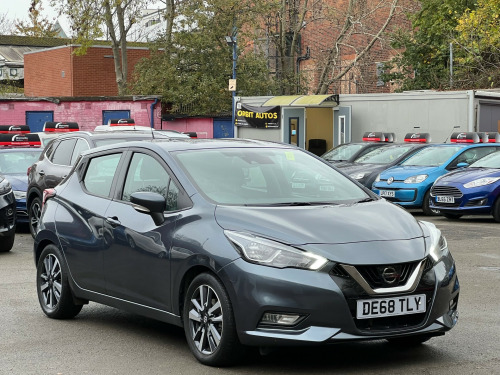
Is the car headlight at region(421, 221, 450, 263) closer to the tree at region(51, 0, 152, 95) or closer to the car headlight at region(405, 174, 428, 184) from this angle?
the car headlight at region(405, 174, 428, 184)

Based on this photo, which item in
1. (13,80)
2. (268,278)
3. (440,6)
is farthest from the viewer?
(13,80)

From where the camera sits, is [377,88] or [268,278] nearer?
[268,278]

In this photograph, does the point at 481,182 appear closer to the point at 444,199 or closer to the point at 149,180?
the point at 444,199

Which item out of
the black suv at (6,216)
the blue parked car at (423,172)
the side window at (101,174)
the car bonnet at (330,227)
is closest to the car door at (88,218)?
the side window at (101,174)

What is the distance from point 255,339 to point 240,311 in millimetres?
190

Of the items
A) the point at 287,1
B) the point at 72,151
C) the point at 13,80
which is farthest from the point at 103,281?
the point at 13,80

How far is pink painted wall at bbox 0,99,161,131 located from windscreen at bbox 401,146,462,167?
75.4ft

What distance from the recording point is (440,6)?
41438 millimetres

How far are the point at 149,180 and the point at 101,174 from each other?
822 millimetres

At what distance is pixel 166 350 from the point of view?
6957mm

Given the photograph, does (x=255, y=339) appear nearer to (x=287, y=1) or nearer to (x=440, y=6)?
(x=440, y=6)

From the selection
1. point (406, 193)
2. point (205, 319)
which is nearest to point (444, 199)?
point (406, 193)

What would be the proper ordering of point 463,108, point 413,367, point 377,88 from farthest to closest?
point 377,88 < point 463,108 < point 413,367

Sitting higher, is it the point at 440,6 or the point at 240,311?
the point at 440,6
